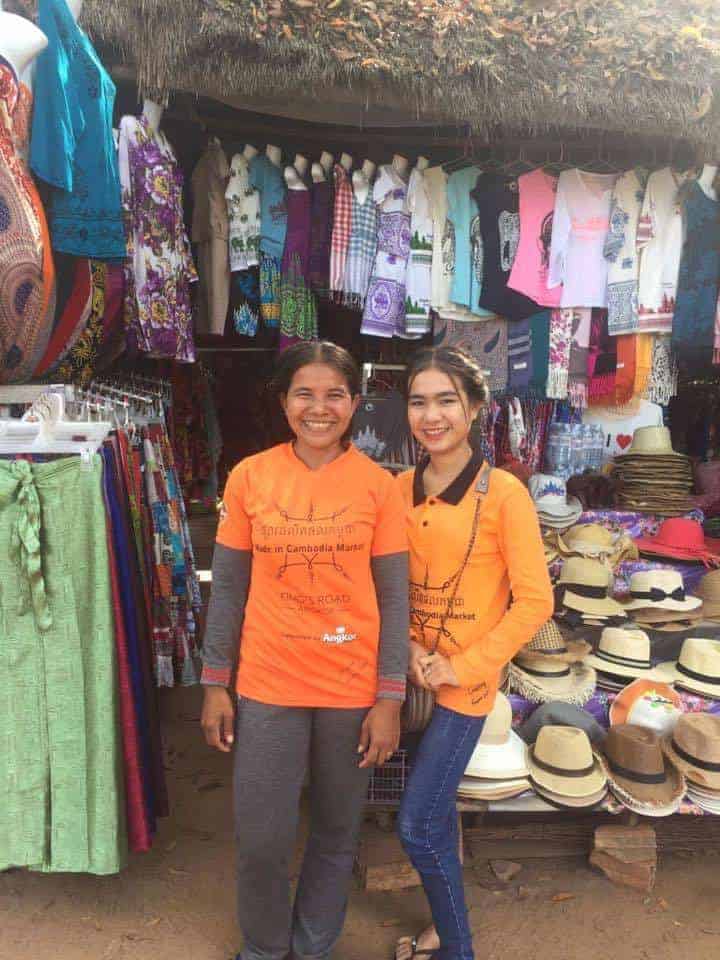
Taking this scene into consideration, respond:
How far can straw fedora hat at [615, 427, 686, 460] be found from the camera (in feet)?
15.5

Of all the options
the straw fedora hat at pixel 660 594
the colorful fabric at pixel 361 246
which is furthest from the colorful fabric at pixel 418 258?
the straw fedora hat at pixel 660 594

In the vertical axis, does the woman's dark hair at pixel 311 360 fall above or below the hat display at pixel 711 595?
above

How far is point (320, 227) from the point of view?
4602mm

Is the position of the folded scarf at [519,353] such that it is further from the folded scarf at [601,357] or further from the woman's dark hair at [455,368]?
the woman's dark hair at [455,368]

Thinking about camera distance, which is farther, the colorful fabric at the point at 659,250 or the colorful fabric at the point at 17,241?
the colorful fabric at the point at 659,250

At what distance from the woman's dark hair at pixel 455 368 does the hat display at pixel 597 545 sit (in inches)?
90.9

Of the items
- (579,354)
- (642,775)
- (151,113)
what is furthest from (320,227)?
(642,775)

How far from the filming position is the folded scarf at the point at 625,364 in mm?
4945

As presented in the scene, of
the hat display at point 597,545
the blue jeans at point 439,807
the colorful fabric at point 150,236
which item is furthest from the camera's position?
the hat display at point 597,545

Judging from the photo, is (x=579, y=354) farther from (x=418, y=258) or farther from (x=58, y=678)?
(x=58, y=678)

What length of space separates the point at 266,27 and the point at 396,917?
412 centimetres

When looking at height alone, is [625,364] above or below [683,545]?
above

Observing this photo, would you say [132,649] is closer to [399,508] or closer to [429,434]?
[399,508]

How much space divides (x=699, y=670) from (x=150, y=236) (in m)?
3.45
